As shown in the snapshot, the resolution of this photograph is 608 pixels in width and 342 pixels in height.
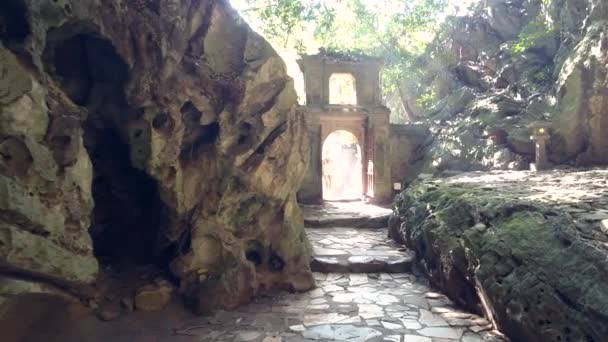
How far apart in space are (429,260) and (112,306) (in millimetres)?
5579

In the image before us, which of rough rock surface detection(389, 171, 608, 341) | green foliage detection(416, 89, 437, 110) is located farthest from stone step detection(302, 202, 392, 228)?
green foliage detection(416, 89, 437, 110)

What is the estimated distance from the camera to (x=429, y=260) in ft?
25.4

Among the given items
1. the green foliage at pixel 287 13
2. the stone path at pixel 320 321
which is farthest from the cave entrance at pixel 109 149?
the green foliage at pixel 287 13

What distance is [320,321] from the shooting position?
20.0 ft

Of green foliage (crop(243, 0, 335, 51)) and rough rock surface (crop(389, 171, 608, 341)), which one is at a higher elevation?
green foliage (crop(243, 0, 335, 51))

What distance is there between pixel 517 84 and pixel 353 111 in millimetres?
6690

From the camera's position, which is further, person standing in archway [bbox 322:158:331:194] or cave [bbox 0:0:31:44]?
person standing in archway [bbox 322:158:331:194]

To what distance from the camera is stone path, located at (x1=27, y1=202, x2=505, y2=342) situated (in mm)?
5477

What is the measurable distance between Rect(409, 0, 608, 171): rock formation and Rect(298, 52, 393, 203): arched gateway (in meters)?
2.20

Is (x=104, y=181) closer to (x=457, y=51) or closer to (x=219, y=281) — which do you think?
(x=219, y=281)

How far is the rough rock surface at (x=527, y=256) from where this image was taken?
406 centimetres

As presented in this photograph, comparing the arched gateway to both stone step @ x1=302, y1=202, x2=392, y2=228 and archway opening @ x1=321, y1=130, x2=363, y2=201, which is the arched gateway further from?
archway opening @ x1=321, y1=130, x2=363, y2=201

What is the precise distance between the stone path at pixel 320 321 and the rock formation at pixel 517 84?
855 centimetres

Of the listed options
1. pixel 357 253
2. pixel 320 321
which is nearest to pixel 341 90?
pixel 357 253
